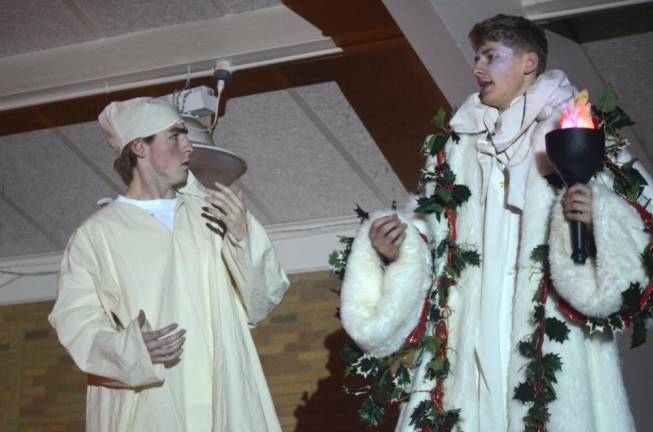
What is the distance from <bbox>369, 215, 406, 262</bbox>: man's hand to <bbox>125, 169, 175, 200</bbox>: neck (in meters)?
0.90

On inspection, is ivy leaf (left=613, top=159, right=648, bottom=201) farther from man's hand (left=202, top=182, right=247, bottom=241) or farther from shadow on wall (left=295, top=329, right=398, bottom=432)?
shadow on wall (left=295, top=329, right=398, bottom=432)

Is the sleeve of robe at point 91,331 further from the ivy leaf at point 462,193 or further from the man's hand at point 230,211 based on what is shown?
the ivy leaf at point 462,193

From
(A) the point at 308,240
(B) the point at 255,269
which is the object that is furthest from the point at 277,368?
(B) the point at 255,269

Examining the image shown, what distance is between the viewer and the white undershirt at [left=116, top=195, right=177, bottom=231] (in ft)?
16.1

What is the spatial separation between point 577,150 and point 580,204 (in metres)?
0.17

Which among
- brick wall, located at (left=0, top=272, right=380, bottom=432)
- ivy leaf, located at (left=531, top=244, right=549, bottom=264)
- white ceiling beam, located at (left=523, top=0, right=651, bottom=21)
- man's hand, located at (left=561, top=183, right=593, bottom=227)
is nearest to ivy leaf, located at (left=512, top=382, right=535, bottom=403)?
ivy leaf, located at (left=531, top=244, right=549, bottom=264)

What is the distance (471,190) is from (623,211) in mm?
602

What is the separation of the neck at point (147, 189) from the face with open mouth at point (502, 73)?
3.94 ft

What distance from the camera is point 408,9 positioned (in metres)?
5.57

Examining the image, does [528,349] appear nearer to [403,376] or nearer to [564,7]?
[403,376]

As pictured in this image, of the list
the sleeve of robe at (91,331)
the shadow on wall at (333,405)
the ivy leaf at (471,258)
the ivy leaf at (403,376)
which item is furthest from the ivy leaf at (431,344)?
the shadow on wall at (333,405)

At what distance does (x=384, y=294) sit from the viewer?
4.42 meters

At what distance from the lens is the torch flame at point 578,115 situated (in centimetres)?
411

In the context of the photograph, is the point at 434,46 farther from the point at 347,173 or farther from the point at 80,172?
the point at 80,172
